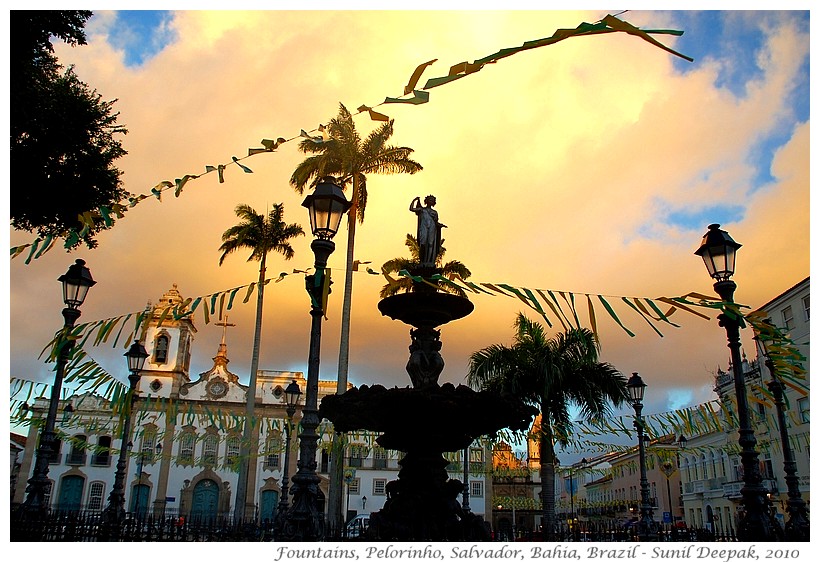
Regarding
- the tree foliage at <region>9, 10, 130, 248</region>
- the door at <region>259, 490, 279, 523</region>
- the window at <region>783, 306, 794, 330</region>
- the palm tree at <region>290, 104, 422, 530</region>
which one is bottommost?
the door at <region>259, 490, 279, 523</region>

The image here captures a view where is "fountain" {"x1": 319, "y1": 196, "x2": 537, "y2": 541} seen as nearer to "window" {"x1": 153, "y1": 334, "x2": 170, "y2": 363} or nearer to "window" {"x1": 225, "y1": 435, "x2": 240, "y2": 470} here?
"window" {"x1": 225, "y1": 435, "x2": 240, "y2": 470}

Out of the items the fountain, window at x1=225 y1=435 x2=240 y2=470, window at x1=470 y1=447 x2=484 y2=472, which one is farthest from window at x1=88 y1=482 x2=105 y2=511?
the fountain

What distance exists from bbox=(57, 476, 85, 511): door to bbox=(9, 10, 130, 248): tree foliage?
41971 mm

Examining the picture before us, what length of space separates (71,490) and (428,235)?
49.7 metres

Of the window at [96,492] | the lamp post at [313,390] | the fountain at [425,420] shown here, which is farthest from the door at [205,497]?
the fountain at [425,420]

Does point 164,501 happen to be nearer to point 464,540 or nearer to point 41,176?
point 41,176

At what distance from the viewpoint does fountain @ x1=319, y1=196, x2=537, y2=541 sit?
682 cm

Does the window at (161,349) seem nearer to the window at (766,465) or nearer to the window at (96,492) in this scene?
the window at (96,492)

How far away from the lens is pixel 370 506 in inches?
1967

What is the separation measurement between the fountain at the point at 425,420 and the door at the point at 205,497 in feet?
148

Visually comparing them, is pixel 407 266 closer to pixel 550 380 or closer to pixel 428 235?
pixel 550 380

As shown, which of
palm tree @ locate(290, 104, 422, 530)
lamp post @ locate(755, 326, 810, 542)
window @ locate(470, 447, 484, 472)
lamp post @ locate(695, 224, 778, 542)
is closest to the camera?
lamp post @ locate(695, 224, 778, 542)

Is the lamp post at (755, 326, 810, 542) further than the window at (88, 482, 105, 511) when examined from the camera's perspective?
No
